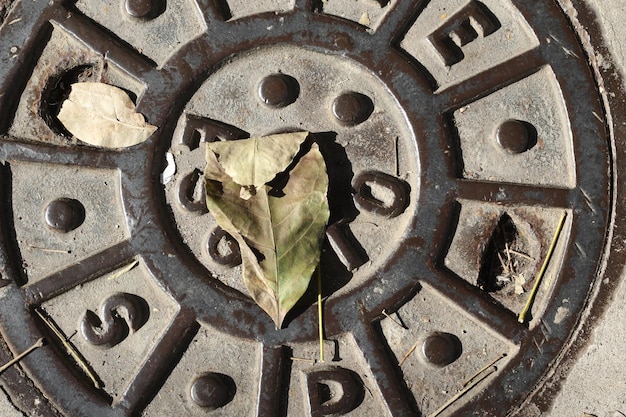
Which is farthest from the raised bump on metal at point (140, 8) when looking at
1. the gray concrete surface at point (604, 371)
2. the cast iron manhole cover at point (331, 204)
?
the gray concrete surface at point (604, 371)

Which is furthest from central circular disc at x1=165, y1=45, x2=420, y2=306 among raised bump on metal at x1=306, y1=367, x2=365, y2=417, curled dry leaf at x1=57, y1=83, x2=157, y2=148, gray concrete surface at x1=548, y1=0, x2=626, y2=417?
gray concrete surface at x1=548, y1=0, x2=626, y2=417

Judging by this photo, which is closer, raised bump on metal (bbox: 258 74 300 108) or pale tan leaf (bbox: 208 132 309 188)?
pale tan leaf (bbox: 208 132 309 188)

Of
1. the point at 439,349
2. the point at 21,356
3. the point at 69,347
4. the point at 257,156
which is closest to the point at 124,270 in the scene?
the point at 69,347

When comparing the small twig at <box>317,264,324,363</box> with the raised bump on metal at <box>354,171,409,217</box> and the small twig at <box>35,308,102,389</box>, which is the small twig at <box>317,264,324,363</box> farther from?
the small twig at <box>35,308,102,389</box>

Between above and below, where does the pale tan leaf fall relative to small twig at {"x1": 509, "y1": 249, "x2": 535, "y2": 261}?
above

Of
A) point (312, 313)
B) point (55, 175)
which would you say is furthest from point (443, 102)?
point (55, 175)

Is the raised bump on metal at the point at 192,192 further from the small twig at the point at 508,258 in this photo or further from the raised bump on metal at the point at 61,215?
the small twig at the point at 508,258

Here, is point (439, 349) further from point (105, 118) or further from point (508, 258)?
point (105, 118)

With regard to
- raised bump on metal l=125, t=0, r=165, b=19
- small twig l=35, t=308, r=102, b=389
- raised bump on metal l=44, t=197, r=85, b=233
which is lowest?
small twig l=35, t=308, r=102, b=389
